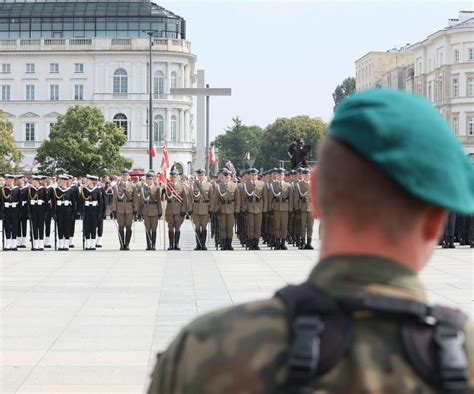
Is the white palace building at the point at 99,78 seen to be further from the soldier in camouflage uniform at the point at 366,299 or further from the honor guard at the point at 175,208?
the soldier in camouflage uniform at the point at 366,299

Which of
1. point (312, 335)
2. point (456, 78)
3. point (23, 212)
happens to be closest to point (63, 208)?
point (23, 212)

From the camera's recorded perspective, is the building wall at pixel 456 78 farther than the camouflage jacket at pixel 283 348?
Yes

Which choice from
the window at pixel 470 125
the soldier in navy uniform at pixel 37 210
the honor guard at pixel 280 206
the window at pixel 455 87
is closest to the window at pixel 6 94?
the window at pixel 455 87

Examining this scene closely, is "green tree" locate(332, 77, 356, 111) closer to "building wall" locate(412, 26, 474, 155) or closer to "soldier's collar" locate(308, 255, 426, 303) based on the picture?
"building wall" locate(412, 26, 474, 155)

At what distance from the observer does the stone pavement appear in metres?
8.89

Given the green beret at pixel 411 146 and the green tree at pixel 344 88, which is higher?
the green tree at pixel 344 88

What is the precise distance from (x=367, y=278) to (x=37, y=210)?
80.4 feet

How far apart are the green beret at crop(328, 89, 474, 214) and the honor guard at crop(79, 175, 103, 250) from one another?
78.3 ft

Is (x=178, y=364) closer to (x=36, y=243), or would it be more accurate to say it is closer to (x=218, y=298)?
(x=218, y=298)

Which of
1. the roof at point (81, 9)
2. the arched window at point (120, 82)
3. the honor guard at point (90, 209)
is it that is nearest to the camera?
the honor guard at point (90, 209)

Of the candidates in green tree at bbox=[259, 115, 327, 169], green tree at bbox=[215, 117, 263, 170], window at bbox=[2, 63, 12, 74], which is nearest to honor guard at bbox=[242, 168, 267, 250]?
window at bbox=[2, 63, 12, 74]

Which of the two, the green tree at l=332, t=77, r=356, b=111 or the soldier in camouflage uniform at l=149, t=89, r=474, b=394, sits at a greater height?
the green tree at l=332, t=77, r=356, b=111

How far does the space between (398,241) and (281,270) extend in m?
17.0

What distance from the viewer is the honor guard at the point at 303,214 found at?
1010 inches
